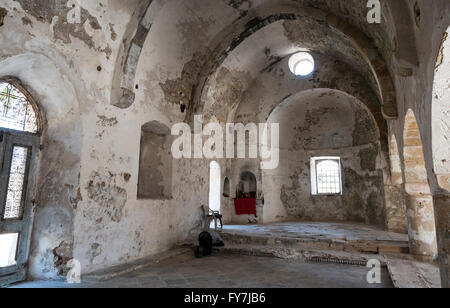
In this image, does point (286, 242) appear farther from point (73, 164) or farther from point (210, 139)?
point (73, 164)

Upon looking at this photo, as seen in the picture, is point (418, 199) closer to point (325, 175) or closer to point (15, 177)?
point (325, 175)

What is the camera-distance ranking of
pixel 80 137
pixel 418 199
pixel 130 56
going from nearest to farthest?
pixel 80 137 → pixel 130 56 → pixel 418 199

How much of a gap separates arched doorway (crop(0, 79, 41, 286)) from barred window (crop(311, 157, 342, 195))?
9485 millimetres

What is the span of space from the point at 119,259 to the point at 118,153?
6.24 feet

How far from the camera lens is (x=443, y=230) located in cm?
256

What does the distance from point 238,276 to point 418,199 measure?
12.3 ft

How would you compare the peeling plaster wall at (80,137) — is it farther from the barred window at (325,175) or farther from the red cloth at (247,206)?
the barred window at (325,175)

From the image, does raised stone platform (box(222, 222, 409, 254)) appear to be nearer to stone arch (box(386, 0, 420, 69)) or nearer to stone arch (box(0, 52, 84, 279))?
stone arch (box(0, 52, 84, 279))

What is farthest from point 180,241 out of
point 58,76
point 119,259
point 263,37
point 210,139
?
point 263,37

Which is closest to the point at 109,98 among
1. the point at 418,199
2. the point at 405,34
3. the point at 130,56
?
the point at 130,56

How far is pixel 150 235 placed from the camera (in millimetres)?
5852

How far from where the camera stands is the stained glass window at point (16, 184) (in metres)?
4.10

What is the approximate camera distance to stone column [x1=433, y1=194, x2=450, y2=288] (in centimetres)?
250
